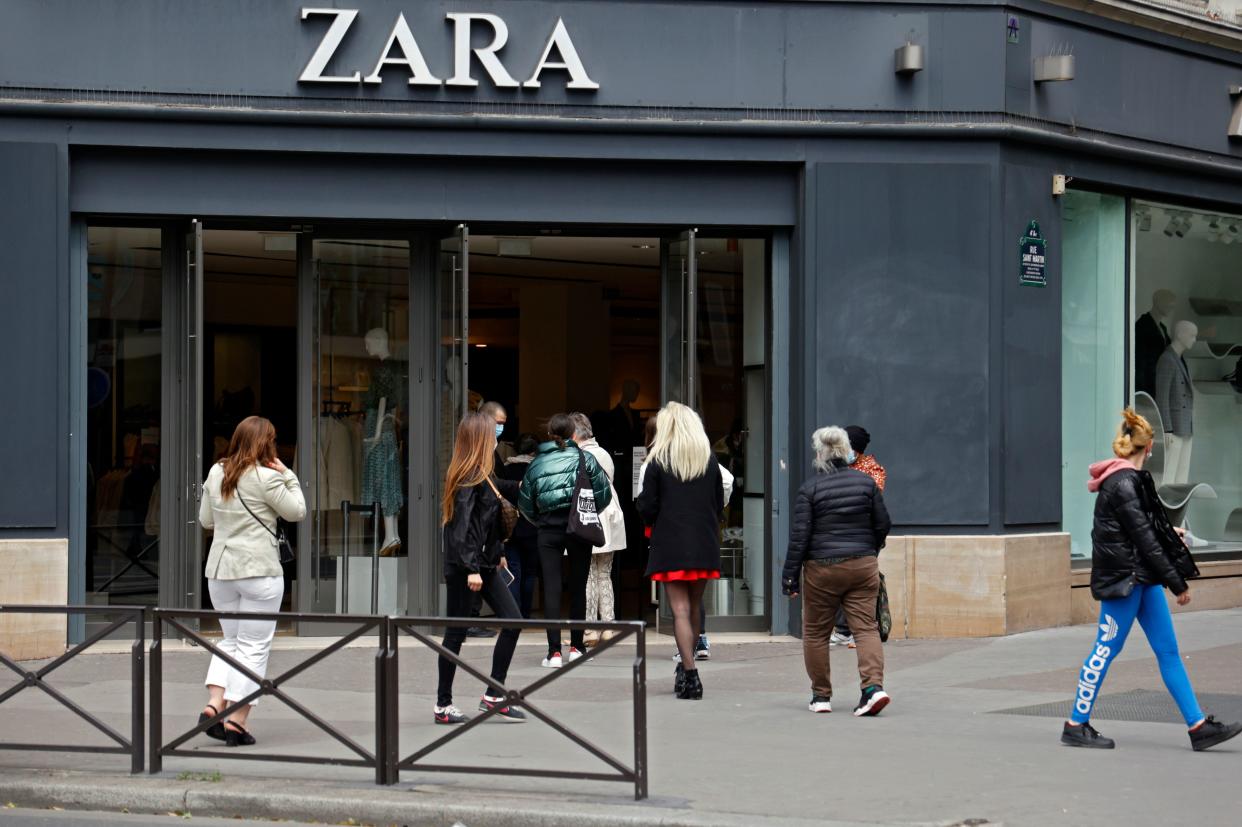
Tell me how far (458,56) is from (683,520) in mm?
4666

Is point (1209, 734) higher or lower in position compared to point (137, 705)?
lower

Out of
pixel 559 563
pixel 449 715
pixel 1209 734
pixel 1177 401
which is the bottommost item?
pixel 1209 734

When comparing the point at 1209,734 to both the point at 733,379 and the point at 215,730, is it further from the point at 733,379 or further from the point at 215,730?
the point at 733,379

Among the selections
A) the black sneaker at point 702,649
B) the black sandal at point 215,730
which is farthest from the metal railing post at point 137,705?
the black sneaker at point 702,649

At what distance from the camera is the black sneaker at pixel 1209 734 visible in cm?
823

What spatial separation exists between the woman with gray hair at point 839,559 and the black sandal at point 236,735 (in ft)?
10.6

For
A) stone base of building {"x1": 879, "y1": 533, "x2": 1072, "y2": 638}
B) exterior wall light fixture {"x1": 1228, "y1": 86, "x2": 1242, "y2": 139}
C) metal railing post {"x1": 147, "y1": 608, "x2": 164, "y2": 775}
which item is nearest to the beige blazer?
metal railing post {"x1": 147, "y1": 608, "x2": 164, "y2": 775}

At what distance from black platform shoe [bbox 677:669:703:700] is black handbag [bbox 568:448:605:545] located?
1519 mm

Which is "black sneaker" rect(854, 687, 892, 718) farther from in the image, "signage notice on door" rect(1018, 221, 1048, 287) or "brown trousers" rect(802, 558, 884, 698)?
"signage notice on door" rect(1018, 221, 1048, 287)

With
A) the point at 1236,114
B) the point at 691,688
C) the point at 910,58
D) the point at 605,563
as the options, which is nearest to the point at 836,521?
the point at 691,688

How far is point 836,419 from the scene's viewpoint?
13148 mm

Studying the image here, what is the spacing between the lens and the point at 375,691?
755cm

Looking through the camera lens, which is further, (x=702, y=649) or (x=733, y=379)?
(x=733, y=379)

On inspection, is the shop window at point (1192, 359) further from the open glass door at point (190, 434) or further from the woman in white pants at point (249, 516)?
the woman in white pants at point (249, 516)
